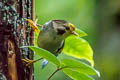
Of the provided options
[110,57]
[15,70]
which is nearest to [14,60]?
[15,70]

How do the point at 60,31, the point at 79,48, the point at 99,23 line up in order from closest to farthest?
the point at 60,31, the point at 79,48, the point at 99,23

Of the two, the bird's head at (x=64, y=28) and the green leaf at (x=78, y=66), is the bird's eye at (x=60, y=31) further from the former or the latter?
the green leaf at (x=78, y=66)

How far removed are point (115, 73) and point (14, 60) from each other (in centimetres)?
350

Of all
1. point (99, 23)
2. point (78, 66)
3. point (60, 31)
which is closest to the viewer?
point (78, 66)

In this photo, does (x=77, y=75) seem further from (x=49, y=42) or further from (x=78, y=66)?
(x=49, y=42)

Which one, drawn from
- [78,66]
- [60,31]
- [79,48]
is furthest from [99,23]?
[78,66]

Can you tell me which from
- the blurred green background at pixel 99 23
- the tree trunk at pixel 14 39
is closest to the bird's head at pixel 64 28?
the tree trunk at pixel 14 39

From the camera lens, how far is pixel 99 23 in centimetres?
507

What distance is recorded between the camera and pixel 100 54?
513cm

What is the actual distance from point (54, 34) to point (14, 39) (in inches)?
5.9

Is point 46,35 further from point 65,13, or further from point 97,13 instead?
point 97,13

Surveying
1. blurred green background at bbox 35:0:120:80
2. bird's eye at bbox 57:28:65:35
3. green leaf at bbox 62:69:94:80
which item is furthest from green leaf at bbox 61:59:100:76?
blurred green background at bbox 35:0:120:80

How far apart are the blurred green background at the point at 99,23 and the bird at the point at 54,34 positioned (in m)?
3.07

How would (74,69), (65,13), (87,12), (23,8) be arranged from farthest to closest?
1. (87,12)
2. (65,13)
3. (23,8)
4. (74,69)
